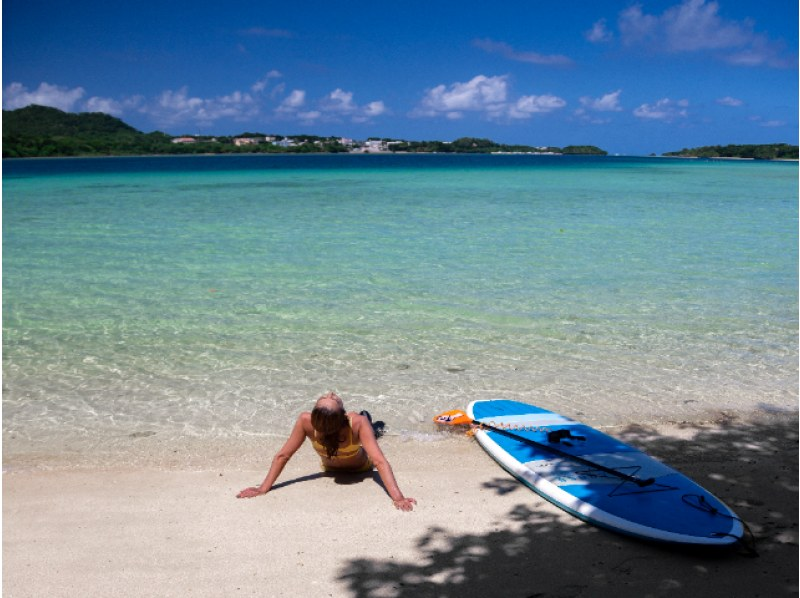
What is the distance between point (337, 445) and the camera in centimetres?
535

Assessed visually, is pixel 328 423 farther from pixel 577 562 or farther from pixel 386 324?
pixel 386 324

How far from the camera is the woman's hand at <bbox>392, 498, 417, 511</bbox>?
16.4 feet

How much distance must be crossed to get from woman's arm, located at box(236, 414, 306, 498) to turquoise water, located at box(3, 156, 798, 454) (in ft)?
4.28

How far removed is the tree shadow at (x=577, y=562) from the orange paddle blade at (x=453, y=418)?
1153 millimetres

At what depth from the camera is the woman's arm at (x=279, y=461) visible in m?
5.25

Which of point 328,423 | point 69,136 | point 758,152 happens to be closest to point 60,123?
point 69,136

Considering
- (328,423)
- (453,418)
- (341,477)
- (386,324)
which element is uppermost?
(328,423)

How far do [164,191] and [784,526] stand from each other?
37961 mm

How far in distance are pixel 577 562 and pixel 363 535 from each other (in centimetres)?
134

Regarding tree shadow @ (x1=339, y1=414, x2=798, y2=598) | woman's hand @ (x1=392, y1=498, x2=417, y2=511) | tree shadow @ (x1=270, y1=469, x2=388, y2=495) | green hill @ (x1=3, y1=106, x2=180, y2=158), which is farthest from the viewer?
green hill @ (x1=3, y1=106, x2=180, y2=158)

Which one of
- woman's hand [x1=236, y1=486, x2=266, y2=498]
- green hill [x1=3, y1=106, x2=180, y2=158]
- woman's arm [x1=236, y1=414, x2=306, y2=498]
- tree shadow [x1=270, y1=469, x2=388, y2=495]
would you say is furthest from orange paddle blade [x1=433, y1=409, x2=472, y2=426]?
green hill [x1=3, y1=106, x2=180, y2=158]

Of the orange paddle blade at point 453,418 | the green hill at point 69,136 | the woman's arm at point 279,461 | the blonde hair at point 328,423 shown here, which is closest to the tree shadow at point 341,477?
the woman's arm at point 279,461

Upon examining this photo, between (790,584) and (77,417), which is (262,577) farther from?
(77,417)

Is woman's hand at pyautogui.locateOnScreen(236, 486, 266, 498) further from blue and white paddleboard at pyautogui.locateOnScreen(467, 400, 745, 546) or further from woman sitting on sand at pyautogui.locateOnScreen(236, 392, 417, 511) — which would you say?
blue and white paddleboard at pyautogui.locateOnScreen(467, 400, 745, 546)
